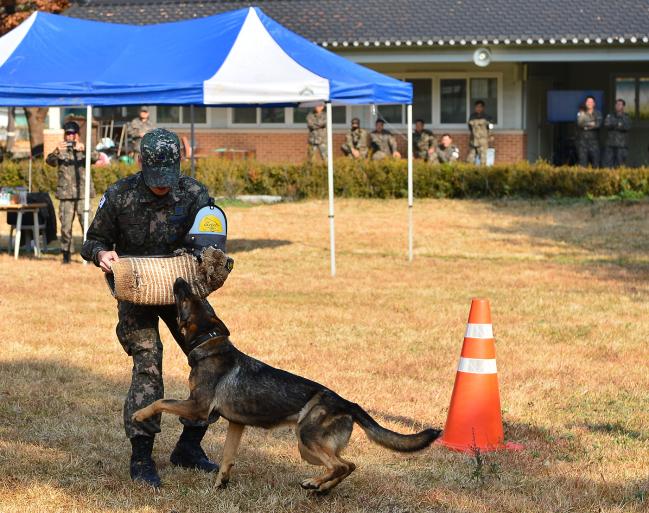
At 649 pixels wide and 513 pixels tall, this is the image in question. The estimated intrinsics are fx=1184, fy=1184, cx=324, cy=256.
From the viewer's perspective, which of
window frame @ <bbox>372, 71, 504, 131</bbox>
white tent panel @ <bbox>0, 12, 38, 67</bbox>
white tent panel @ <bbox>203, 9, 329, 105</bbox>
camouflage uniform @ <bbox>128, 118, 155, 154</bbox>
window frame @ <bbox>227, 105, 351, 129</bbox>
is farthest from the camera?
window frame @ <bbox>227, 105, 351, 129</bbox>

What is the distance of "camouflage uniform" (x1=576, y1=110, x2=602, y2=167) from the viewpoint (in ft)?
82.0

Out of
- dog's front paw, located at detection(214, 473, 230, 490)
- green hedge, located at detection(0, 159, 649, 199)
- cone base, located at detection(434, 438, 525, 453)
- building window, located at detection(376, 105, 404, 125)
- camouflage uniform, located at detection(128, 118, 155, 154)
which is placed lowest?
cone base, located at detection(434, 438, 525, 453)

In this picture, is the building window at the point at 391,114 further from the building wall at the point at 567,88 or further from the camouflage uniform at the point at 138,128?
the camouflage uniform at the point at 138,128

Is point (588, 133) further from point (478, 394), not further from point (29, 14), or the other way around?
point (478, 394)

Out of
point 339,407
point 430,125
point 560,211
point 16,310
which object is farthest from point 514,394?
point 430,125

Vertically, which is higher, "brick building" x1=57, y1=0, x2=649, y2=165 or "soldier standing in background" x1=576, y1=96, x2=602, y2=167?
"brick building" x1=57, y1=0, x2=649, y2=165

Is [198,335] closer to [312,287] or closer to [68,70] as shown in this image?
[312,287]

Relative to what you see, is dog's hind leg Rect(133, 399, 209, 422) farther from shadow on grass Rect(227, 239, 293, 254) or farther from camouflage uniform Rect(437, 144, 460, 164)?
camouflage uniform Rect(437, 144, 460, 164)

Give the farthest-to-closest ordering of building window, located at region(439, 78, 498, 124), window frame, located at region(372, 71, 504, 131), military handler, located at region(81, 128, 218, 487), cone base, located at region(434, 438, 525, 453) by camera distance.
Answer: building window, located at region(439, 78, 498, 124) → window frame, located at region(372, 71, 504, 131) → cone base, located at region(434, 438, 525, 453) → military handler, located at region(81, 128, 218, 487)

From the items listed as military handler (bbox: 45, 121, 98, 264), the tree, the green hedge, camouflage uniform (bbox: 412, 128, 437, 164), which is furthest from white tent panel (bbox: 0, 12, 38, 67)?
the tree

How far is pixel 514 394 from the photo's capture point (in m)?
8.05

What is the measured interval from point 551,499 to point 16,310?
23.4 feet

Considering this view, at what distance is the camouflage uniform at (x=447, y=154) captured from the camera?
82.6 ft

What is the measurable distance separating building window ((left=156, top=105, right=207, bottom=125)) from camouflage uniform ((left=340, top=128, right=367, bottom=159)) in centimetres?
481
